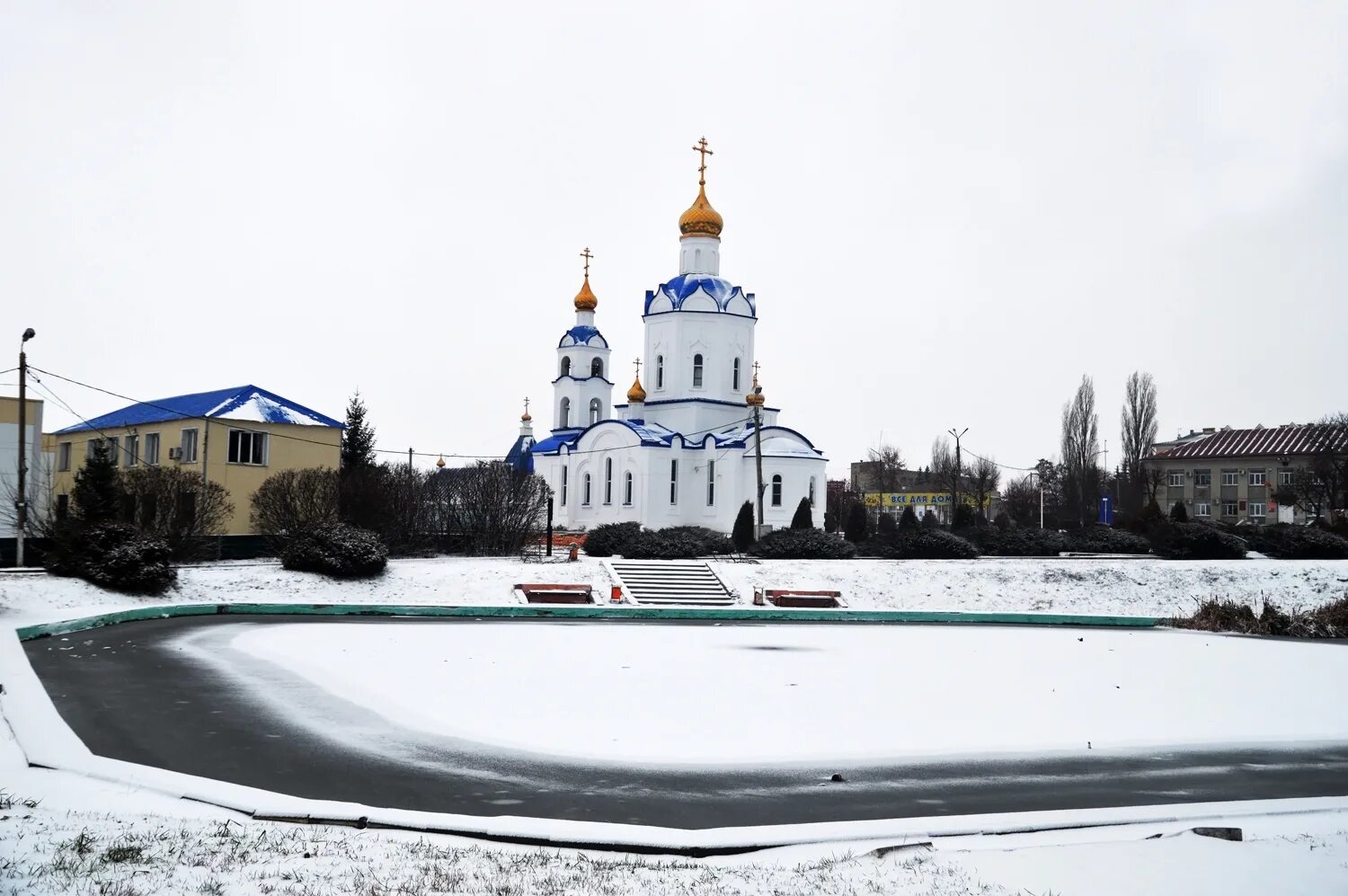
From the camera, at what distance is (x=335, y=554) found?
27062 mm

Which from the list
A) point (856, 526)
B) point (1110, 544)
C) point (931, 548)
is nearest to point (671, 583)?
point (931, 548)

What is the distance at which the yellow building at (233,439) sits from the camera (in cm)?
3541

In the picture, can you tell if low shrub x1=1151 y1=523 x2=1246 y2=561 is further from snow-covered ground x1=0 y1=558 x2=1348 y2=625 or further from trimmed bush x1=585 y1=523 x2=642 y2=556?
trimmed bush x1=585 y1=523 x2=642 y2=556

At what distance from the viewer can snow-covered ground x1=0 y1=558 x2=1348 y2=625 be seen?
26219 millimetres

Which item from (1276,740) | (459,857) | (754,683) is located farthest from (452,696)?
(1276,740)

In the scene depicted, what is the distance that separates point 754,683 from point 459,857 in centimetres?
821

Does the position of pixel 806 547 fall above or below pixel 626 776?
above

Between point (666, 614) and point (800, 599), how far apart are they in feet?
12.7

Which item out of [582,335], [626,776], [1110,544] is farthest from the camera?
[582,335]

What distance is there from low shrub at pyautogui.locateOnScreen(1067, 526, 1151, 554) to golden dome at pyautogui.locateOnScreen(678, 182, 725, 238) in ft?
62.8

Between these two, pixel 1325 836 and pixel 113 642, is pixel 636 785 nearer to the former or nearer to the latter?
pixel 1325 836

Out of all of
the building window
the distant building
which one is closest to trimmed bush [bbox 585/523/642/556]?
the building window

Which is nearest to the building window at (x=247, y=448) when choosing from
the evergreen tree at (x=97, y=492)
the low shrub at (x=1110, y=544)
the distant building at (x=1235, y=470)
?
the evergreen tree at (x=97, y=492)

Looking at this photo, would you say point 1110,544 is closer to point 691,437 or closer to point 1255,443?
point 691,437
